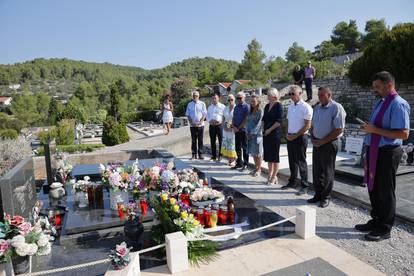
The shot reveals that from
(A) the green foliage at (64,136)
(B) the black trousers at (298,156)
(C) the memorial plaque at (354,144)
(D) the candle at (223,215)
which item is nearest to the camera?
(D) the candle at (223,215)

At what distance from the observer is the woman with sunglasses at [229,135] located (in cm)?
683

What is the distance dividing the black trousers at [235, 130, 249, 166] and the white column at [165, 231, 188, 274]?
402 cm

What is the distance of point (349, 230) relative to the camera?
12.4ft

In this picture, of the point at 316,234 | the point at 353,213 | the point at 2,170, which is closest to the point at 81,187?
the point at 316,234

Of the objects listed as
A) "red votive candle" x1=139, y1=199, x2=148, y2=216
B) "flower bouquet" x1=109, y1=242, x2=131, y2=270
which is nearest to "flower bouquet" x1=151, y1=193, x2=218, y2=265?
"red votive candle" x1=139, y1=199, x2=148, y2=216

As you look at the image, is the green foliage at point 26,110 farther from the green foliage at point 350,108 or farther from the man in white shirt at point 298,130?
the man in white shirt at point 298,130

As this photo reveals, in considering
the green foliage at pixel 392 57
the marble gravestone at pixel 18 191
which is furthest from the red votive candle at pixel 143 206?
the green foliage at pixel 392 57

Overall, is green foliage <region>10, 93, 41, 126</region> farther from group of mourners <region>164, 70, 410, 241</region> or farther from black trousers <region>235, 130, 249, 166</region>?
black trousers <region>235, 130, 249, 166</region>

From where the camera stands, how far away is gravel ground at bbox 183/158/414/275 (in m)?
3.05

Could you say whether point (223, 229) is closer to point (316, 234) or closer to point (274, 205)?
point (316, 234)

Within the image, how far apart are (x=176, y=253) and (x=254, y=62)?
39852mm

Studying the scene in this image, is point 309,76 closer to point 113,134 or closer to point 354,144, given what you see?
point 354,144

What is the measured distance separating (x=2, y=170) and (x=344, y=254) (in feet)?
25.4

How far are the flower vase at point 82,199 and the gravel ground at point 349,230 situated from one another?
2.56 m
